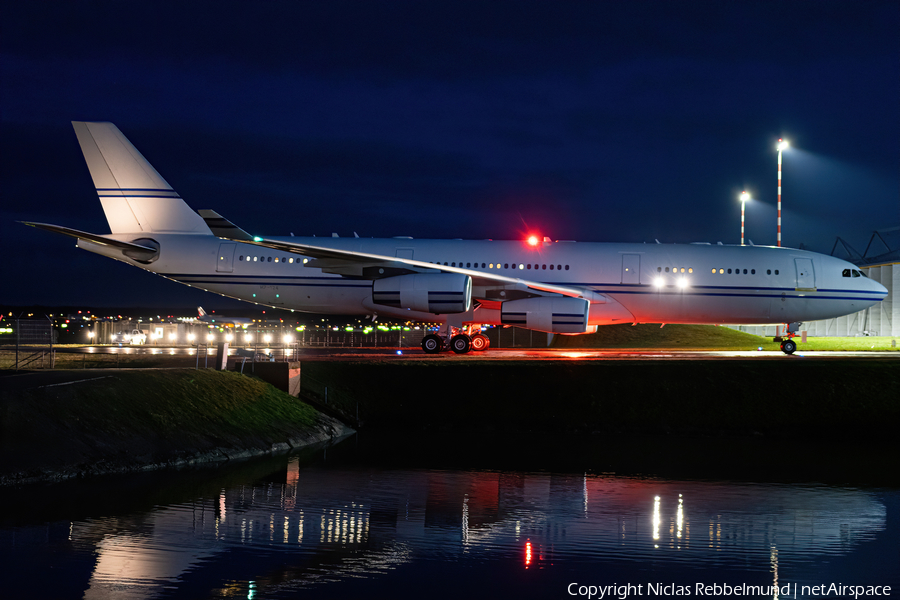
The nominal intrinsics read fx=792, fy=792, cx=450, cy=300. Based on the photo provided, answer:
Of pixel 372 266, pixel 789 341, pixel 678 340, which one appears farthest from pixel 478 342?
pixel 678 340

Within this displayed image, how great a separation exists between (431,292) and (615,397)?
7192 millimetres

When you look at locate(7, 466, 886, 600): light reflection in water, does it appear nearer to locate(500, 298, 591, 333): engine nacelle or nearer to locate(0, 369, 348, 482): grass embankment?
locate(0, 369, 348, 482): grass embankment

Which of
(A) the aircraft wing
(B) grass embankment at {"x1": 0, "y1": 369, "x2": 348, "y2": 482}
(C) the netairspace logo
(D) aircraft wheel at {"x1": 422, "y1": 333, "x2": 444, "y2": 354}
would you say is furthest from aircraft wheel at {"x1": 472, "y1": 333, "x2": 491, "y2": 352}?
(C) the netairspace logo

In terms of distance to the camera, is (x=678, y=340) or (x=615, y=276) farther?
(x=678, y=340)

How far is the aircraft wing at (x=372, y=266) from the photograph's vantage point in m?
27.8

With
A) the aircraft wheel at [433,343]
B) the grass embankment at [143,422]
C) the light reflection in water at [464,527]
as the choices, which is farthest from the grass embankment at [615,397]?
the light reflection in water at [464,527]

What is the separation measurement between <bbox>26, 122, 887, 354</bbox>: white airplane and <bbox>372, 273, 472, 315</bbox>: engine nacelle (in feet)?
0.70

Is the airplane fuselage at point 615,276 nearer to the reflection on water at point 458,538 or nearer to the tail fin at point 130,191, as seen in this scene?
the tail fin at point 130,191

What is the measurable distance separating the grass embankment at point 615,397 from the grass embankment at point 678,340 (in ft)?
59.1

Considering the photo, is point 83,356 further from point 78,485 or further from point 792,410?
point 792,410

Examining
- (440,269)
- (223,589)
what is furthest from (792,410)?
(223,589)

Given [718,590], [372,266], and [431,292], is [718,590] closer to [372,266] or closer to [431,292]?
[431,292]

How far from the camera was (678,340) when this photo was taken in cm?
4575

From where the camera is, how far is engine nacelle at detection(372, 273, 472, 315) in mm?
27297
